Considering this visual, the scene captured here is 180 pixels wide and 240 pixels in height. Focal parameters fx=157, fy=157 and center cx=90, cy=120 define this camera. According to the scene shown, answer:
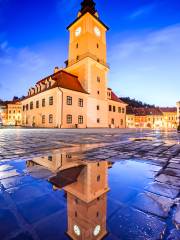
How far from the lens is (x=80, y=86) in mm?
31172

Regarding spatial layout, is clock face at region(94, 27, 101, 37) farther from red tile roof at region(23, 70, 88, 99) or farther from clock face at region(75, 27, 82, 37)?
red tile roof at region(23, 70, 88, 99)

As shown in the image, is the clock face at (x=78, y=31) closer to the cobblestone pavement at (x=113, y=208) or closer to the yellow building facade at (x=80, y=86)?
the yellow building facade at (x=80, y=86)

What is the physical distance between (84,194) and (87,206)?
264 millimetres

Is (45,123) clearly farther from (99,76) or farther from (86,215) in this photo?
(86,215)

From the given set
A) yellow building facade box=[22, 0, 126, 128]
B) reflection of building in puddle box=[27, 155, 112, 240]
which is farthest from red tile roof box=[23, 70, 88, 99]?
reflection of building in puddle box=[27, 155, 112, 240]

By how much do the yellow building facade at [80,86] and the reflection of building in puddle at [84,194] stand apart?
77.6 feet

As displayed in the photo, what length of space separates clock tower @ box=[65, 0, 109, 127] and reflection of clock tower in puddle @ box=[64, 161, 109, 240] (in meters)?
28.5

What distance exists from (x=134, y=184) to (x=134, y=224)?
948 millimetres

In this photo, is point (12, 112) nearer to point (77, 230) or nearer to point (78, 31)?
point (78, 31)

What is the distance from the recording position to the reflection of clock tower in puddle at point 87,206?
1.16 meters

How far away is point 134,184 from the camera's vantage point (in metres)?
2.14

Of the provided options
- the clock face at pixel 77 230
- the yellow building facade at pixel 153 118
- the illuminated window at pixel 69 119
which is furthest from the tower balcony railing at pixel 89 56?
the yellow building facade at pixel 153 118

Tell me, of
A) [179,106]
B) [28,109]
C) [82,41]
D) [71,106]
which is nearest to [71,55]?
[82,41]

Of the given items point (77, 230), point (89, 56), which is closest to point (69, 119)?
point (89, 56)
